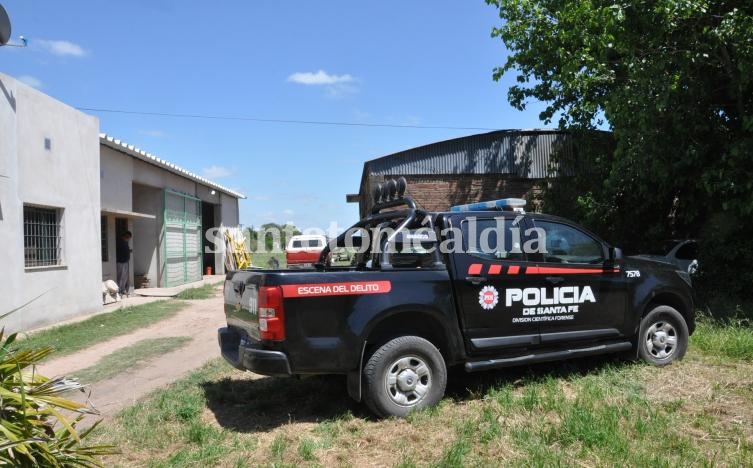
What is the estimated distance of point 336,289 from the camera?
4.53 metres

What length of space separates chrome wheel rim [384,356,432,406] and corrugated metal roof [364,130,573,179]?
14.9 meters

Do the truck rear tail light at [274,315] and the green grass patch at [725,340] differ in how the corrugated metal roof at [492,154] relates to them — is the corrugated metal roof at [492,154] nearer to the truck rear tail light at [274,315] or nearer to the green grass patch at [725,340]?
the green grass patch at [725,340]

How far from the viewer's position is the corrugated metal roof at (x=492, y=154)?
18781mm

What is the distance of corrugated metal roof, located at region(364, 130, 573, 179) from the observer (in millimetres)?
18781

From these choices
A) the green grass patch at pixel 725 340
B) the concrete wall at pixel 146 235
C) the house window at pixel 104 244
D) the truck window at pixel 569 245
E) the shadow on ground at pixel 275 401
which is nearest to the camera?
the shadow on ground at pixel 275 401

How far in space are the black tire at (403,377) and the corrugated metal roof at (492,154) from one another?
14.8 metres

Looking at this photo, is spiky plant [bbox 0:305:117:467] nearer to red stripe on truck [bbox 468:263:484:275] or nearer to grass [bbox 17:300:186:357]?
red stripe on truck [bbox 468:263:484:275]

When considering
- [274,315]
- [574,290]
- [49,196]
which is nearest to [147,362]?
[274,315]

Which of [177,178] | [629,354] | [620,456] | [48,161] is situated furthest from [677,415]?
[177,178]

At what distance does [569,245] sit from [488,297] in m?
1.23

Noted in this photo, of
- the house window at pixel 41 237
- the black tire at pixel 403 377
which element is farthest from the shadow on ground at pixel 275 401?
the house window at pixel 41 237

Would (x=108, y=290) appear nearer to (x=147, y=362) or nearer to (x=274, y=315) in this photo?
(x=147, y=362)

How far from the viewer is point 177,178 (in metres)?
18.8

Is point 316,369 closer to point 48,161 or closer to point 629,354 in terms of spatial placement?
point 629,354
